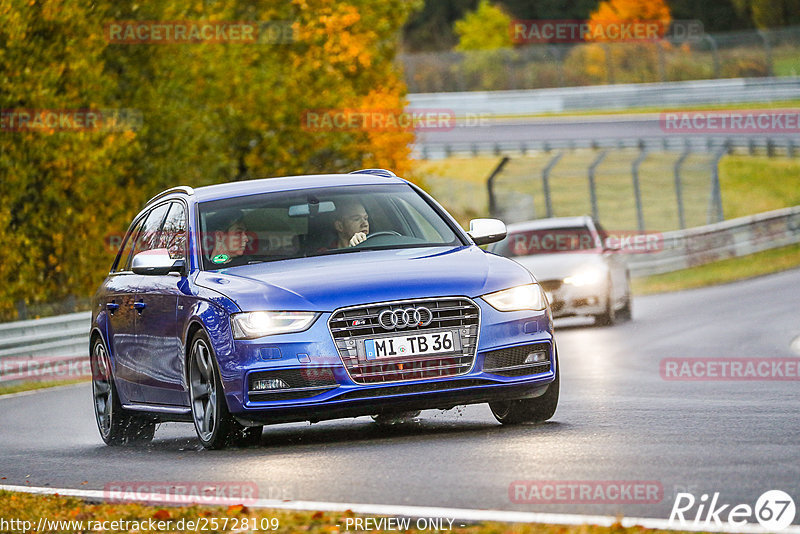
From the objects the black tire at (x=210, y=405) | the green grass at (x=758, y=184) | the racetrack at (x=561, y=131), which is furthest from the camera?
the racetrack at (x=561, y=131)

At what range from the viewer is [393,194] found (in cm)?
1110

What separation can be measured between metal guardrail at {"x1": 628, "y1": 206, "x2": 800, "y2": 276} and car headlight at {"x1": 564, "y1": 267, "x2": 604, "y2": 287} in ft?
32.9

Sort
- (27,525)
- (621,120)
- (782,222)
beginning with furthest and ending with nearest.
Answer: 1. (621,120)
2. (782,222)
3. (27,525)

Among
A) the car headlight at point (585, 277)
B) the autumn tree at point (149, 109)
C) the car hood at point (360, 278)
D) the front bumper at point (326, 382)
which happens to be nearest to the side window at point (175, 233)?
the car hood at point (360, 278)

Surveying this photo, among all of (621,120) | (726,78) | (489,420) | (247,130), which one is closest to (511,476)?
(489,420)

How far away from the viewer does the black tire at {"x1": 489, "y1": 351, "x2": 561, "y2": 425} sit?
10.1 meters

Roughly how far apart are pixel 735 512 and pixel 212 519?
2.19 meters

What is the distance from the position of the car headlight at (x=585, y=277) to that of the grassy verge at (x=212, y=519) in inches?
602

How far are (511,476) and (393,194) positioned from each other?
3784mm

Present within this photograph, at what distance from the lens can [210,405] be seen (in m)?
9.83

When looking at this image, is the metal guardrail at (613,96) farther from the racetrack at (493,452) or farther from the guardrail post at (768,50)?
the racetrack at (493,452)

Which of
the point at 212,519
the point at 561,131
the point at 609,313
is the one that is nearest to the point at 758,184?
the point at 561,131

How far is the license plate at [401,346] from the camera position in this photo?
9273mm

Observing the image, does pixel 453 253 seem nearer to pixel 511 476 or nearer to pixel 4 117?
pixel 511 476
